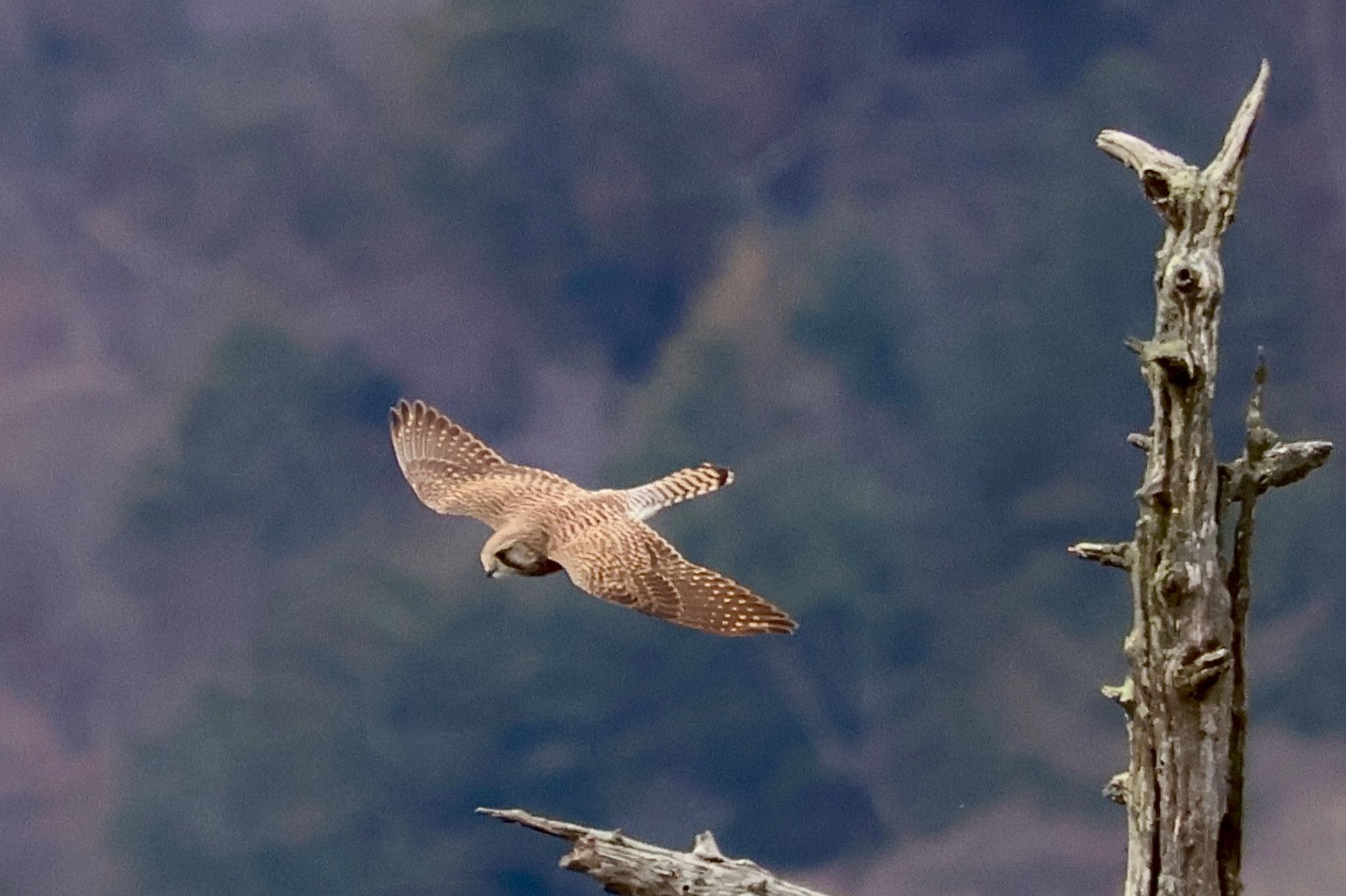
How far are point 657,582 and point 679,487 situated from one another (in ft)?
5.17

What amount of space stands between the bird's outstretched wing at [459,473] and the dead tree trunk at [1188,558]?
4.75 meters

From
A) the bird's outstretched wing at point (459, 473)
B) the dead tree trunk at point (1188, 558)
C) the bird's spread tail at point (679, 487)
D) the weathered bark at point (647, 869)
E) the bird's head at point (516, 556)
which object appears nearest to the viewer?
the dead tree trunk at point (1188, 558)

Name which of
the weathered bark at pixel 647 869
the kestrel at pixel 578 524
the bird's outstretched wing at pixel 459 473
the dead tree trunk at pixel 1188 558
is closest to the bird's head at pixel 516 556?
the kestrel at pixel 578 524

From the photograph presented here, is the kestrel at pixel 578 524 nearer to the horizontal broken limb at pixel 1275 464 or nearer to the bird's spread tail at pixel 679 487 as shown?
the bird's spread tail at pixel 679 487

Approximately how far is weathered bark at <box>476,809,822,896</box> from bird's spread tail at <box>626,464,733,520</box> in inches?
122

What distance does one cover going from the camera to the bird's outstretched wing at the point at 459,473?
12.2 meters

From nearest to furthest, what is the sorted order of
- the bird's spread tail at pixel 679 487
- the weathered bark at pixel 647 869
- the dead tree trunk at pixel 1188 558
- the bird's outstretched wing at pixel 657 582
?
the dead tree trunk at pixel 1188 558 → the weathered bark at pixel 647 869 → the bird's outstretched wing at pixel 657 582 → the bird's spread tail at pixel 679 487

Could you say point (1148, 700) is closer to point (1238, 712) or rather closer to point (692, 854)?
point (1238, 712)

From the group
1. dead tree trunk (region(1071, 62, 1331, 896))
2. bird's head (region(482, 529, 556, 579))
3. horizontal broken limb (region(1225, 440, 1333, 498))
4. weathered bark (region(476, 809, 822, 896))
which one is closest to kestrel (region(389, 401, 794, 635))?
bird's head (region(482, 529, 556, 579))

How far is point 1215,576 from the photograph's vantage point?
27.0 feet

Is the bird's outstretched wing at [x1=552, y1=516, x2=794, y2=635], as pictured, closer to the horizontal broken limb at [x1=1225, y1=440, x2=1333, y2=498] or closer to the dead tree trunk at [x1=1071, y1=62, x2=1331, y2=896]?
the dead tree trunk at [x1=1071, y1=62, x2=1331, y2=896]

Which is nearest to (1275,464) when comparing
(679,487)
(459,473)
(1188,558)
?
(1188,558)

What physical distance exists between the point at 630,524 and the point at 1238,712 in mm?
4218

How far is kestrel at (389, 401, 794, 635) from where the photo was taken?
1008cm
